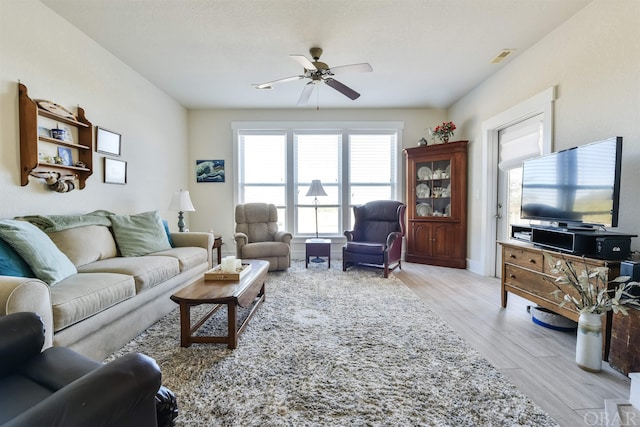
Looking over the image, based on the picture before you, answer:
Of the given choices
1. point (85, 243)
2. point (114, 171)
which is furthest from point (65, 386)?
point (114, 171)

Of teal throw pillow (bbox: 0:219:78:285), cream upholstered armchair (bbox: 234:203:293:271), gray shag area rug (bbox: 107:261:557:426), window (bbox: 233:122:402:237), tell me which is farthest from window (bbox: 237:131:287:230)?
teal throw pillow (bbox: 0:219:78:285)

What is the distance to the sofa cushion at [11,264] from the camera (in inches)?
63.6

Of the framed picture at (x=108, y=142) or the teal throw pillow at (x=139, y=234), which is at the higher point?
the framed picture at (x=108, y=142)

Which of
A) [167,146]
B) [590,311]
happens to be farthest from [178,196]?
[590,311]

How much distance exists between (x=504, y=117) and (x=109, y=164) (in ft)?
15.3

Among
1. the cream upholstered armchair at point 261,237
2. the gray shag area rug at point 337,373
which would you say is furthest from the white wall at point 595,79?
the cream upholstered armchair at point 261,237

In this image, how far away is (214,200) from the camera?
5.10m

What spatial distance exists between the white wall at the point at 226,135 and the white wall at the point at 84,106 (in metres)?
0.43

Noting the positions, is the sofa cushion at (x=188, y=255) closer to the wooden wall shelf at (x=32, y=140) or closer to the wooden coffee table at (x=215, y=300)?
the wooden coffee table at (x=215, y=300)

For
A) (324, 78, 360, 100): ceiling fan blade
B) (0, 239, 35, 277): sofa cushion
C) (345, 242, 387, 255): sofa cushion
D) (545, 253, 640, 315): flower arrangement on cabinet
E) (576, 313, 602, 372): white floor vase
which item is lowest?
(576, 313, 602, 372): white floor vase

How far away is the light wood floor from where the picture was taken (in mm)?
1443

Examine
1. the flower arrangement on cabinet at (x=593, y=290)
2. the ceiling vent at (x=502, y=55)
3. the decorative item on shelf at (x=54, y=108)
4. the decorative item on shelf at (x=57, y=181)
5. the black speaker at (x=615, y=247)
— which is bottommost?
the flower arrangement on cabinet at (x=593, y=290)

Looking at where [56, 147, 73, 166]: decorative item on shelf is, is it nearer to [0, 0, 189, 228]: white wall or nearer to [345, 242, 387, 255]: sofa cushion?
[0, 0, 189, 228]: white wall

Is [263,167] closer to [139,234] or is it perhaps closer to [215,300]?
[139,234]
